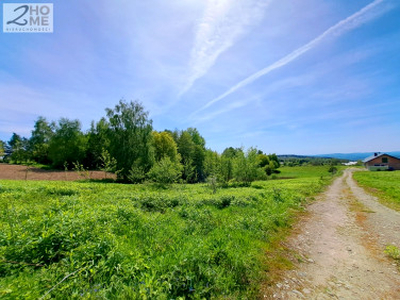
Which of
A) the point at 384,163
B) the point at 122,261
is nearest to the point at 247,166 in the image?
the point at 122,261

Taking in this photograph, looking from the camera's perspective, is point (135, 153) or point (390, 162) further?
point (390, 162)

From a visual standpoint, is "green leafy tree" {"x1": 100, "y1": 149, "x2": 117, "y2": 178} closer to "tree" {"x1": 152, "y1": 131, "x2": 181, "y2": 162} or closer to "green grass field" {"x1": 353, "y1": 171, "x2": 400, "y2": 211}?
"tree" {"x1": 152, "y1": 131, "x2": 181, "y2": 162}

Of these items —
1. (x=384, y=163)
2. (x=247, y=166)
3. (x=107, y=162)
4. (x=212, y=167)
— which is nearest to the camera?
(x=107, y=162)

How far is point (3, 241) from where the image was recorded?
327 cm

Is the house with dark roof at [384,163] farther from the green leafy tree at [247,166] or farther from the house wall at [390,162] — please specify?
the green leafy tree at [247,166]

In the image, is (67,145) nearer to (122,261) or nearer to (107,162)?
(107,162)

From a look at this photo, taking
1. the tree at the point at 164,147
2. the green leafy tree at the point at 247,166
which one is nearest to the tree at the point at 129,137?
the tree at the point at 164,147

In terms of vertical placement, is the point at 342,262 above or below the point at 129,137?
below

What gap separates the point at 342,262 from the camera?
4.76 m

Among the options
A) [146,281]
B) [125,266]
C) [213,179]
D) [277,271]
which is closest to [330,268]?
[277,271]

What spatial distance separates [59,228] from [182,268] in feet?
8.78

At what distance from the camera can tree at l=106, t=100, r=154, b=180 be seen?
3105cm

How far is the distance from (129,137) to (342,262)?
1264 inches

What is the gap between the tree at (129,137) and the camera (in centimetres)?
3105
